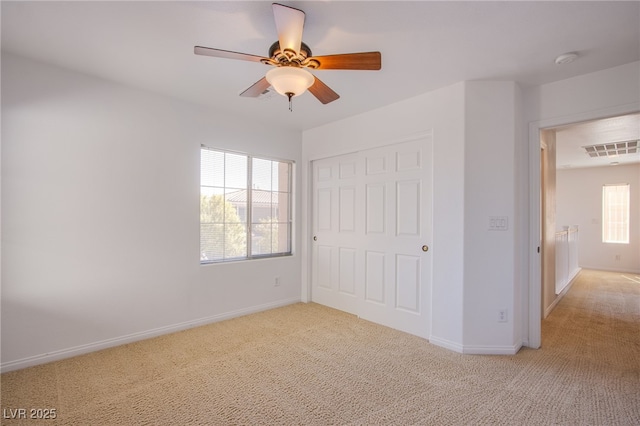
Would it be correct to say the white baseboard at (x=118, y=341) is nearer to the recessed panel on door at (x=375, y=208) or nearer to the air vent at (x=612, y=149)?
the recessed panel on door at (x=375, y=208)

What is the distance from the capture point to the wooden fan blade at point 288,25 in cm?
158

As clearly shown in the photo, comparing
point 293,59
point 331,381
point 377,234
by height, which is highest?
point 293,59

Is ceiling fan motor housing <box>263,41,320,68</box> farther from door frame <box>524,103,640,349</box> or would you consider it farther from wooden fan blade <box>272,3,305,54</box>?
Answer: door frame <box>524,103,640,349</box>

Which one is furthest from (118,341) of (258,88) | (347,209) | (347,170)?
(347,170)

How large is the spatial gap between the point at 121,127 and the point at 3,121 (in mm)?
804

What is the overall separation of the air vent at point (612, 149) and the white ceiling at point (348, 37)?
3.49 m

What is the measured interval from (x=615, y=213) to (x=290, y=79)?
8.82 m

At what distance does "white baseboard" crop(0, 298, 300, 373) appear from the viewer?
2496 mm

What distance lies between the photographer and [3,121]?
2.41 metres

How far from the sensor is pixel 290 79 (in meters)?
1.85

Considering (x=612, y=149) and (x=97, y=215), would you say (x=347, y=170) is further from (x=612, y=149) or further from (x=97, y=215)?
(x=612, y=149)

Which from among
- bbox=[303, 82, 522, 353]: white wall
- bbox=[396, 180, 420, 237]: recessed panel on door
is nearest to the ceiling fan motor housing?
bbox=[303, 82, 522, 353]: white wall

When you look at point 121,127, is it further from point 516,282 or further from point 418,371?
point 516,282

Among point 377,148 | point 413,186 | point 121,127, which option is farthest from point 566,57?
point 121,127
